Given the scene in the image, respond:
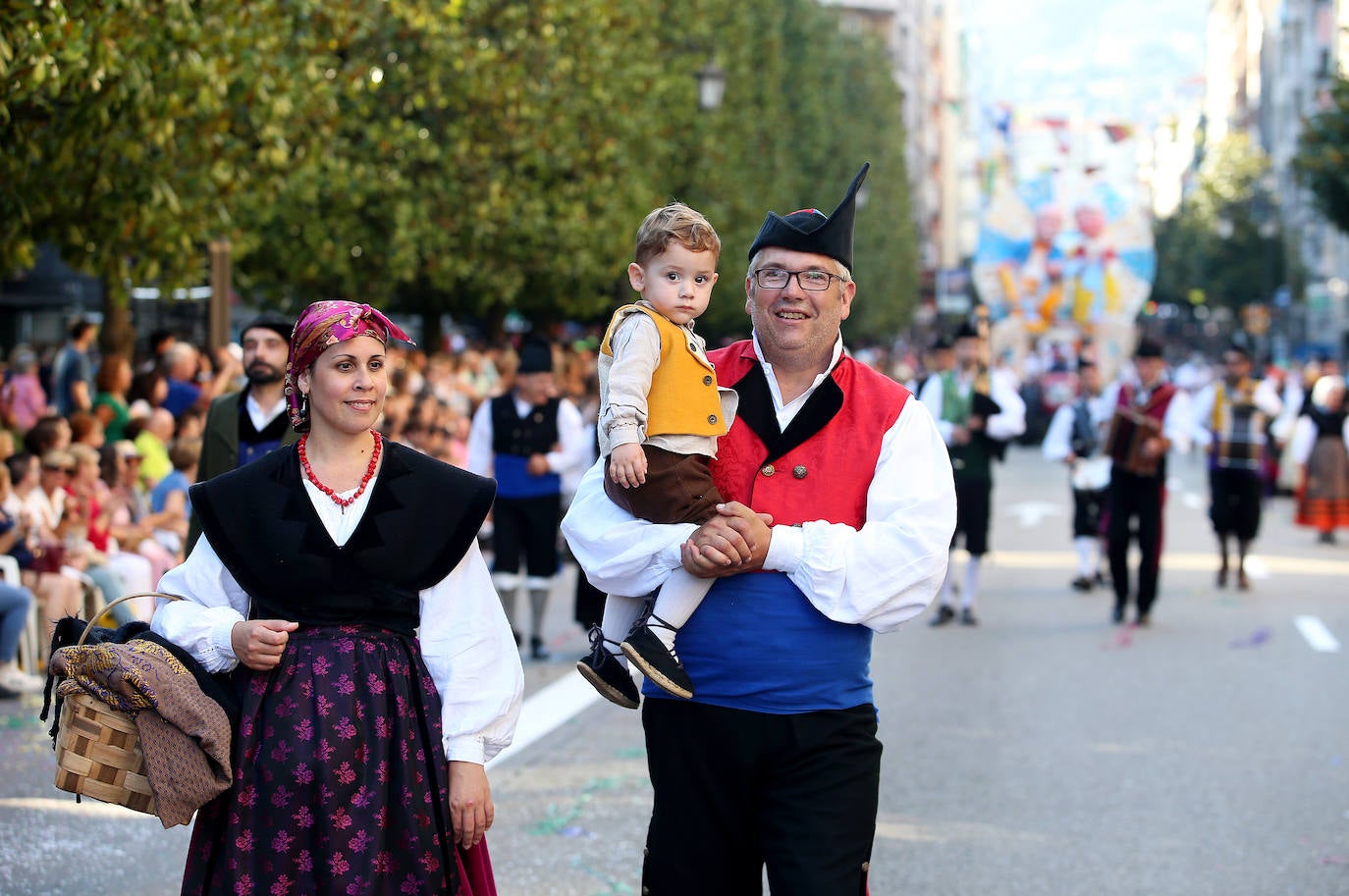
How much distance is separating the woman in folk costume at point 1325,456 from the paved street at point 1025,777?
18.5 feet

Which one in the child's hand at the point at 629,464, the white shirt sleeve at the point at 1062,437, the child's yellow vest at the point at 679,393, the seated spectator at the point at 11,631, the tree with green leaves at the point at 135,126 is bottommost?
the seated spectator at the point at 11,631

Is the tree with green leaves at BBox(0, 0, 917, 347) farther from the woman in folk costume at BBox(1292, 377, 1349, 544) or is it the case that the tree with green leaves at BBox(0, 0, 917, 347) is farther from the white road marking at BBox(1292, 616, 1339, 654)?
the woman in folk costume at BBox(1292, 377, 1349, 544)

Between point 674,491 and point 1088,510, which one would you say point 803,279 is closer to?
point 674,491

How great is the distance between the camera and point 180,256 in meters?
11.4

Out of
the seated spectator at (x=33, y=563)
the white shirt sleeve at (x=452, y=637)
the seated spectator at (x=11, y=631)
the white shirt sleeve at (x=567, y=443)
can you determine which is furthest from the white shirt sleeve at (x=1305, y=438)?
the white shirt sleeve at (x=452, y=637)

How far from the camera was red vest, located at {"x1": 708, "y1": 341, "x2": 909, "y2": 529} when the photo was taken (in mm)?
3994

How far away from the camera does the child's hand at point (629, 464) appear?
3865mm

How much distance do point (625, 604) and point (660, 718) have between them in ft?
0.92

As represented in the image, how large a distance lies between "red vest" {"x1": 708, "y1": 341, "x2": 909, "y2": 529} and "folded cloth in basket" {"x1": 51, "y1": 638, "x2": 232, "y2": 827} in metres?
1.23

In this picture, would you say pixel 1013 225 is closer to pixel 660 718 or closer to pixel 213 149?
pixel 213 149

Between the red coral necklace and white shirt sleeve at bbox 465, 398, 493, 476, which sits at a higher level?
the red coral necklace

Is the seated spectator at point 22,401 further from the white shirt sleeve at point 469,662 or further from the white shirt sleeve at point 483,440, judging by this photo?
the white shirt sleeve at point 469,662

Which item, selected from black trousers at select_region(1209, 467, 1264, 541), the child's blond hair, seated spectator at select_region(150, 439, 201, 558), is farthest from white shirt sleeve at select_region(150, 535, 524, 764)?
black trousers at select_region(1209, 467, 1264, 541)

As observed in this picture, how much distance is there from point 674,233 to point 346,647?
45.0 inches
